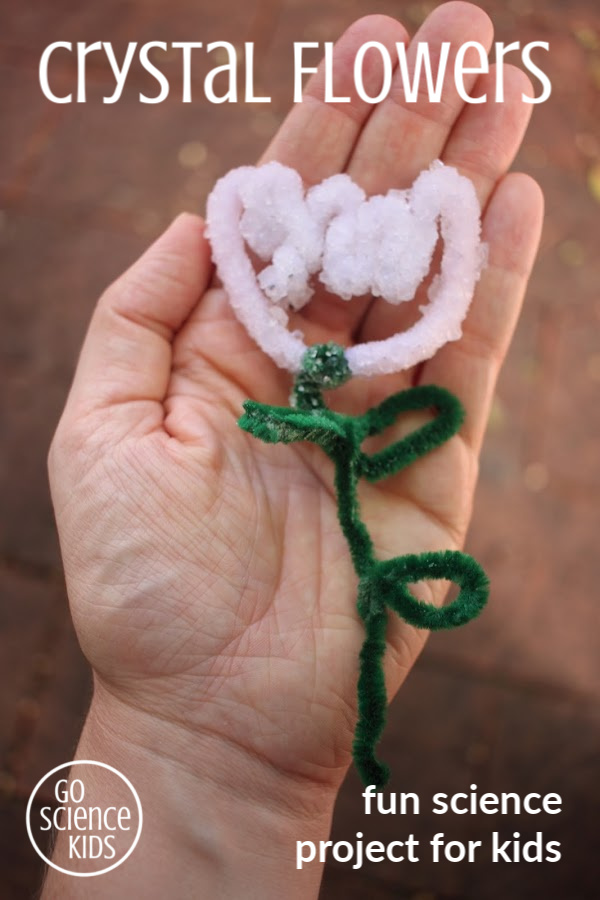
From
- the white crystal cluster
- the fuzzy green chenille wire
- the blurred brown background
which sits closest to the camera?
the fuzzy green chenille wire

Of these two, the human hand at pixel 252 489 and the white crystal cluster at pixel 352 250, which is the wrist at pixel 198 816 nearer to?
the human hand at pixel 252 489

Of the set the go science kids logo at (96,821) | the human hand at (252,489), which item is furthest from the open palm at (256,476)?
the go science kids logo at (96,821)

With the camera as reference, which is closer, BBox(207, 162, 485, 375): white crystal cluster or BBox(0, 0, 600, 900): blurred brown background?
BBox(207, 162, 485, 375): white crystal cluster

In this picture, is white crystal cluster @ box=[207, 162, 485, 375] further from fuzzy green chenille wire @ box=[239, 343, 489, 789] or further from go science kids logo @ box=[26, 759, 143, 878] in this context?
go science kids logo @ box=[26, 759, 143, 878]

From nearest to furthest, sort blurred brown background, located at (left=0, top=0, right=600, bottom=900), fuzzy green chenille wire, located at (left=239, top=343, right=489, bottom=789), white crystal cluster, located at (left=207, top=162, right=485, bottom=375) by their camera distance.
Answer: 1. fuzzy green chenille wire, located at (left=239, top=343, right=489, bottom=789)
2. white crystal cluster, located at (left=207, top=162, right=485, bottom=375)
3. blurred brown background, located at (left=0, top=0, right=600, bottom=900)

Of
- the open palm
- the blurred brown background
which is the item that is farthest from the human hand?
Answer: the blurred brown background

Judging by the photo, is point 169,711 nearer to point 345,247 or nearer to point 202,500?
point 202,500

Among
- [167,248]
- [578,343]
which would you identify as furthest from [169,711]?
[578,343]
